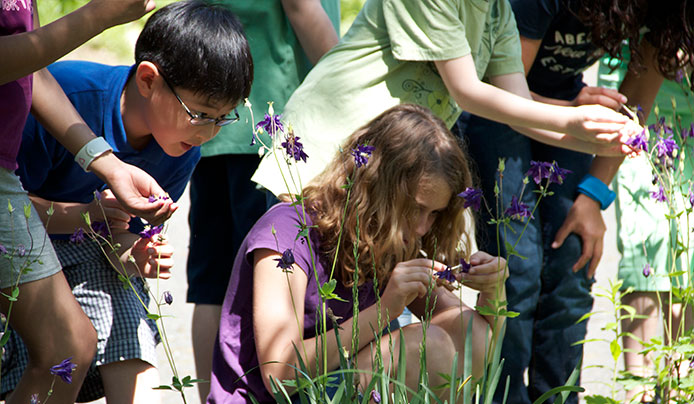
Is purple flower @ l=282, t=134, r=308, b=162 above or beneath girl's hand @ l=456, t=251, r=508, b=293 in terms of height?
above

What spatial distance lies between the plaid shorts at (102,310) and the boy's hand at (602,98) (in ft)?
4.71

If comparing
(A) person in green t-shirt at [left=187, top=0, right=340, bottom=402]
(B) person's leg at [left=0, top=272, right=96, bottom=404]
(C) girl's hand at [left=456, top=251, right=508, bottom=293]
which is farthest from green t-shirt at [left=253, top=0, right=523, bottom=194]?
(B) person's leg at [left=0, top=272, right=96, bottom=404]

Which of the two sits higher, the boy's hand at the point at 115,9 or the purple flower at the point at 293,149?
the boy's hand at the point at 115,9

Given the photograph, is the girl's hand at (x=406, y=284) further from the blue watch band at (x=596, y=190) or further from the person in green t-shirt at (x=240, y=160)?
the blue watch band at (x=596, y=190)

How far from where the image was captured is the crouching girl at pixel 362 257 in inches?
85.7

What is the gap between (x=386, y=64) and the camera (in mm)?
2590

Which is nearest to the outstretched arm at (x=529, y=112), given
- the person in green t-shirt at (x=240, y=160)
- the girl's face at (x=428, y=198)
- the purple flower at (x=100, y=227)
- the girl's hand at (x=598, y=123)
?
the girl's hand at (x=598, y=123)

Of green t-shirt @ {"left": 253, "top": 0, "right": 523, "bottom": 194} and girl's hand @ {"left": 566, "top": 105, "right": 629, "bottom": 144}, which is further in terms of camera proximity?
green t-shirt @ {"left": 253, "top": 0, "right": 523, "bottom": 194}

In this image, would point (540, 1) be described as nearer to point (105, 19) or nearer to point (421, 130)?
point (421, 130)

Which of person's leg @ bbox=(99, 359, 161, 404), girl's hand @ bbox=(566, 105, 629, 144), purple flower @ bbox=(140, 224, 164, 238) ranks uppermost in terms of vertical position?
girl's hand @ bbox=(566, 105, 629, 144)

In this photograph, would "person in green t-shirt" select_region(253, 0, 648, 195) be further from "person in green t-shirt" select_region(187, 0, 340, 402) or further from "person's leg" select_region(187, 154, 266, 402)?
"person's leg" select_region(187, 154, 266, 402)

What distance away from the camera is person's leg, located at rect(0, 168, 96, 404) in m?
1.94

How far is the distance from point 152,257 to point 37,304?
0.34 m

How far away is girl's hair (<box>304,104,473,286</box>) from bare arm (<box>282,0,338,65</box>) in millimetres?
549
